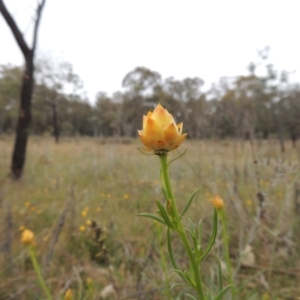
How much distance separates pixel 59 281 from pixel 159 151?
144cm

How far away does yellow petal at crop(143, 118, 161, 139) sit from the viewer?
1.26ft

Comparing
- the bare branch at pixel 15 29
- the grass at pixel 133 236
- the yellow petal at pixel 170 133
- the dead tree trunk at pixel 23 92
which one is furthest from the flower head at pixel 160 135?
the bare branch at pixel 15 29

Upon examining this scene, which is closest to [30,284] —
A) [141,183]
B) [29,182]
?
[141,183]

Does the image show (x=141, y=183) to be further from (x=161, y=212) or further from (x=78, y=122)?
(x=78, y=122)

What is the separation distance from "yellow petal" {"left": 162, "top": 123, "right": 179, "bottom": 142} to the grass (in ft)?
1.32

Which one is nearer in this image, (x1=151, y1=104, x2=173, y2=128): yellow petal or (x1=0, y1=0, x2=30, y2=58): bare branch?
(x1=151, y1=104, x2=173, y2=128): yellow petal

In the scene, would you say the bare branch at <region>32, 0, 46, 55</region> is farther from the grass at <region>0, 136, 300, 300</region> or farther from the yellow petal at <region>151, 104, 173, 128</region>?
the yellow petal at <region>151, 104, 173, 128</region>

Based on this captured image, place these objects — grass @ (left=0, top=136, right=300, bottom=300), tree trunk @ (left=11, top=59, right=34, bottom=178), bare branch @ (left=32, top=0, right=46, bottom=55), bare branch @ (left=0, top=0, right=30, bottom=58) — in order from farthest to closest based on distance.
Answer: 1. bare branch @ (left=32, top=0, right=46, bottom=55)
2. tree trunk @ (left=11, top=59, right=34, bottom=178)
3. bare branch @ (left=0, top=0, right=30, bottom=58)
4. grass @ (left=0, top=136, right=300, bottom=300)

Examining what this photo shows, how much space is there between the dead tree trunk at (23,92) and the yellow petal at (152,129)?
170 inches

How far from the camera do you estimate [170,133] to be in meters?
0.38

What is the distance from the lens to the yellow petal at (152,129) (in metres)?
0.38

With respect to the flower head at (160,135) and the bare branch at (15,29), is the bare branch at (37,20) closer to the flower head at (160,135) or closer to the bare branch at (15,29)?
the bare branch at (15,29)

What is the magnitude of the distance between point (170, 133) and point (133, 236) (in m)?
1.91

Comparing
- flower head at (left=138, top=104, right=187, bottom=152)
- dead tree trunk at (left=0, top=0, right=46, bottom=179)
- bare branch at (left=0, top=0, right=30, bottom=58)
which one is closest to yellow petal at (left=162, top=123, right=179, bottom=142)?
flower head at (left=138, top=104, right=187, bottom=152)
